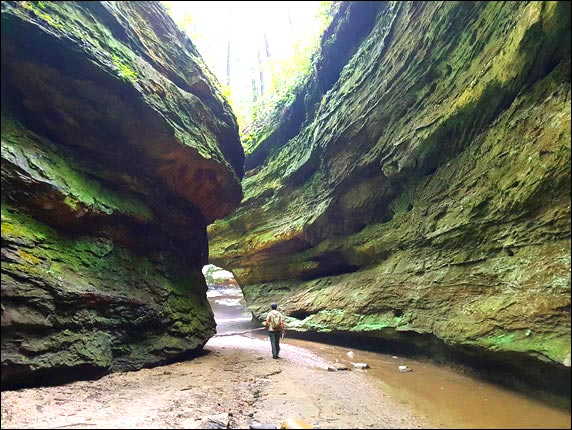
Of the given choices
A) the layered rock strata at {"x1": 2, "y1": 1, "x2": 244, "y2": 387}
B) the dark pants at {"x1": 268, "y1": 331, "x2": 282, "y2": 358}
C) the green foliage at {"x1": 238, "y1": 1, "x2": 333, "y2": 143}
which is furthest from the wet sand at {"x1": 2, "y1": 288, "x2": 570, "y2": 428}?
the green foliage at {"x1": 238, "y1": 1, "x2": 333, "y2": 143}

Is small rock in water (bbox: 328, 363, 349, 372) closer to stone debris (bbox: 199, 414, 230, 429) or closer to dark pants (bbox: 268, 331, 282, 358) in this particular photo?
dark pants (bbox: 268, 331, 282, 358)

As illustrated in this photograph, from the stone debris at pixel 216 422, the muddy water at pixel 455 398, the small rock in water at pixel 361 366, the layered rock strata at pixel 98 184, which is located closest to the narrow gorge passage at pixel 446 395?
the muddy water at pixel 455 398

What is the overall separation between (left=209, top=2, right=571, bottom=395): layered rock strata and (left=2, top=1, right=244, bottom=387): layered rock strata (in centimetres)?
493

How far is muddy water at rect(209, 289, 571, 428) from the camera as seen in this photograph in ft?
13.2

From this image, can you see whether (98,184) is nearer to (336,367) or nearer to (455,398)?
(336,367)

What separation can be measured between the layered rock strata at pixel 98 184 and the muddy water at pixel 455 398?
506 centimetres

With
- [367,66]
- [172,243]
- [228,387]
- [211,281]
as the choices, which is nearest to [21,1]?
[172,243]

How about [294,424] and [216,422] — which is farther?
[216,422]

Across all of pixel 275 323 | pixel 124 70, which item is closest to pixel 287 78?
pixel 124 70

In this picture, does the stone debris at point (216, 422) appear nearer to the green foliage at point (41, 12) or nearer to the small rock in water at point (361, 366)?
the small rock in water at point (361, 366)

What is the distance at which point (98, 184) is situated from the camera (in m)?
7.23

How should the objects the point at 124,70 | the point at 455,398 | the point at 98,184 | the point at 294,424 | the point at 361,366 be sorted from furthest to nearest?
the point at 361,366 → the point at 98,184 → the point at 124,70 → the point at 455,398 → the point at 294,424

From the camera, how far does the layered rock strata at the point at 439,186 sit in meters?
5.23

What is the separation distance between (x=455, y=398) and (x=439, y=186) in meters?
5.14
